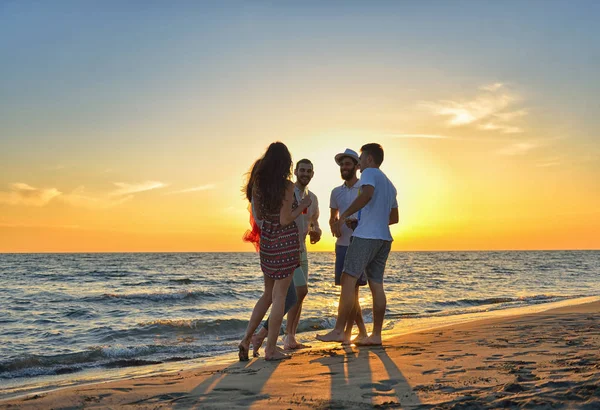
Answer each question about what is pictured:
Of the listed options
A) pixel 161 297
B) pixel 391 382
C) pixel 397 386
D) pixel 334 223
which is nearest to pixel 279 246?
Result: pixel 334 223

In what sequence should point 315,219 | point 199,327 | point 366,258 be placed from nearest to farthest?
1. point 366,258
2. point 315,219
3. point 199,327

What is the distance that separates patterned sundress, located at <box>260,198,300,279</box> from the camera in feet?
16.7

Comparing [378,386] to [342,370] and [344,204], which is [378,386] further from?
[344,204]

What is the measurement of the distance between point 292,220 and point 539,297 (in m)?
13.5

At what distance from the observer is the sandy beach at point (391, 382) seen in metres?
3.14

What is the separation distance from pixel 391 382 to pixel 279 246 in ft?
5.76

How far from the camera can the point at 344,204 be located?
623 cm

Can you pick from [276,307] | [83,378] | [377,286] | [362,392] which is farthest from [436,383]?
[83,378]

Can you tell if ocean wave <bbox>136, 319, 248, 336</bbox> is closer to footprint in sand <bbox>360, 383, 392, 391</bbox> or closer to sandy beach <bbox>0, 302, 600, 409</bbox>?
sandy beach <bbox>0, 302, 600, 409</bbox>

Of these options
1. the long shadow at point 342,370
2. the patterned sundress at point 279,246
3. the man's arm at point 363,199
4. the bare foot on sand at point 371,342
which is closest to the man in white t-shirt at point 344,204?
the bare foot on sand at point 371,342

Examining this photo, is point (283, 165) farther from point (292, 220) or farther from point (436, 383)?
point (436, 383)

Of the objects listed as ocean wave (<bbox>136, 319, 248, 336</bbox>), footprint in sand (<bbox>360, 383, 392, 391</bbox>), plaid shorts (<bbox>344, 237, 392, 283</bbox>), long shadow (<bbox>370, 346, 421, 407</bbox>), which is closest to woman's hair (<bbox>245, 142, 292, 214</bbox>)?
plaid shorts (<bbox>344, 237, 392, 283</bbox>)

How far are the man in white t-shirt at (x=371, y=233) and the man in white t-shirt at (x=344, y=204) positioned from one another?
318mm

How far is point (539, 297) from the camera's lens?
1619cm
